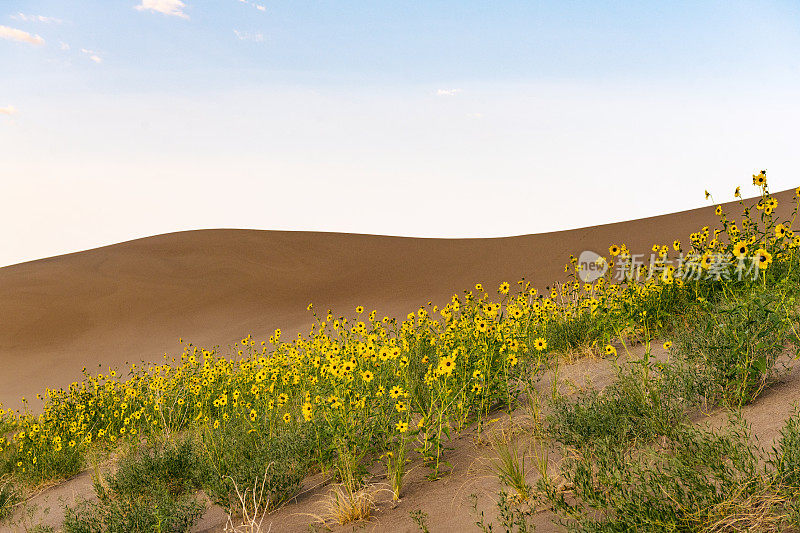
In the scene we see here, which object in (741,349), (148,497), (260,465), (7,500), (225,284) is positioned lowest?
(7,500)

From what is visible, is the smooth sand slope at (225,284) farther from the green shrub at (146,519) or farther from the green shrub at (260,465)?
the green shrub at (260,465)

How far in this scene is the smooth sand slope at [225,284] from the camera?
58.5ft

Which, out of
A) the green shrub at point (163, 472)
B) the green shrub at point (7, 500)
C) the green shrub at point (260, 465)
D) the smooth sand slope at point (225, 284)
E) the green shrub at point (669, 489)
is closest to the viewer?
the green shrub at point (669, 489)

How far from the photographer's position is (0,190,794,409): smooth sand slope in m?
17.8

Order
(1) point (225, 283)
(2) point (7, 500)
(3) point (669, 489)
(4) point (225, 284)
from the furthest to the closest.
Answer: 1. (1) point (225, 283)
2. (4) point (225, 284)
3. (2) point (7, 500)
4. (3) point (669, 489)

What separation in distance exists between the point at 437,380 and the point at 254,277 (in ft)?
66.9

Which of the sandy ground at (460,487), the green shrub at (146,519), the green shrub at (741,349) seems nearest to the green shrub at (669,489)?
the sandy ground at (460,487)

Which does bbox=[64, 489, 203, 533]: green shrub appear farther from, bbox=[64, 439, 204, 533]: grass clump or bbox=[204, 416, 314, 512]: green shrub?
bbox=[204, 416, 314, 512]: green shrub

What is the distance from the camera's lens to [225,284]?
907 inches

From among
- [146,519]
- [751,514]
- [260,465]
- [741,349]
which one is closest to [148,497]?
[146,519]

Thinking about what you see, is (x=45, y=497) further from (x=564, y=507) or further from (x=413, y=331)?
(x=564, y=507)

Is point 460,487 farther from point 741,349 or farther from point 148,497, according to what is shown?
point 148,497

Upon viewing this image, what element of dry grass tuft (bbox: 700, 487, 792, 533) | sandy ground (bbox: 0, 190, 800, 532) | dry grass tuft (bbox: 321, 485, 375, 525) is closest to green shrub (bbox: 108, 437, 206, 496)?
dry grass tuft (bbox: 321, 485, 375, 525)

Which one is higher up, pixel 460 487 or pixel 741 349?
pixel 741 349
